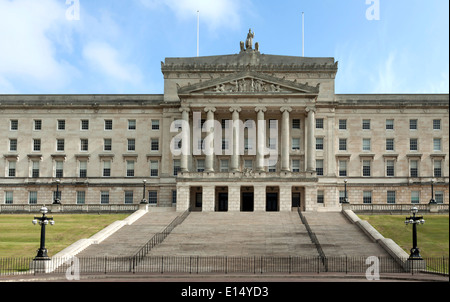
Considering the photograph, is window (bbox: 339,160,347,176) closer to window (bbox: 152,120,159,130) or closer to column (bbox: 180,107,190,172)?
column (bbox: 180,107,190,172)

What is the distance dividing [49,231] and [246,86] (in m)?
32.0

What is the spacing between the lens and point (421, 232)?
51.8 m

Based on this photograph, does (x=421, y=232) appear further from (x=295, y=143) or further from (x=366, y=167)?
(x=295, y=143)

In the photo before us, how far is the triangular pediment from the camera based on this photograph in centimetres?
7325

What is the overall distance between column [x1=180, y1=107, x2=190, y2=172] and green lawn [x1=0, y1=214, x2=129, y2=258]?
468 inches

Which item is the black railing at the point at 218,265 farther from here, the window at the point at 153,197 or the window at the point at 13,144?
the window at the point at 13,144

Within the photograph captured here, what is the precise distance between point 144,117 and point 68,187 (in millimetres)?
14088

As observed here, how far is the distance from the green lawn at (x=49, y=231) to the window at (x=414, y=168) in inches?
1544

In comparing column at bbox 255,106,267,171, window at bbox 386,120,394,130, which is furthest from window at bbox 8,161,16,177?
window at bbox 386,120,394,130

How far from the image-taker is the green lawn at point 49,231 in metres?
45.4

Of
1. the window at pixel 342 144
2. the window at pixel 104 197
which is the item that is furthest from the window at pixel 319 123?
the window at pixel 104 197


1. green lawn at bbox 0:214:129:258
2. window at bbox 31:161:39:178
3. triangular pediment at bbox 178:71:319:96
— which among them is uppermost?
triangular pediment at bbox 178:71:319:96
